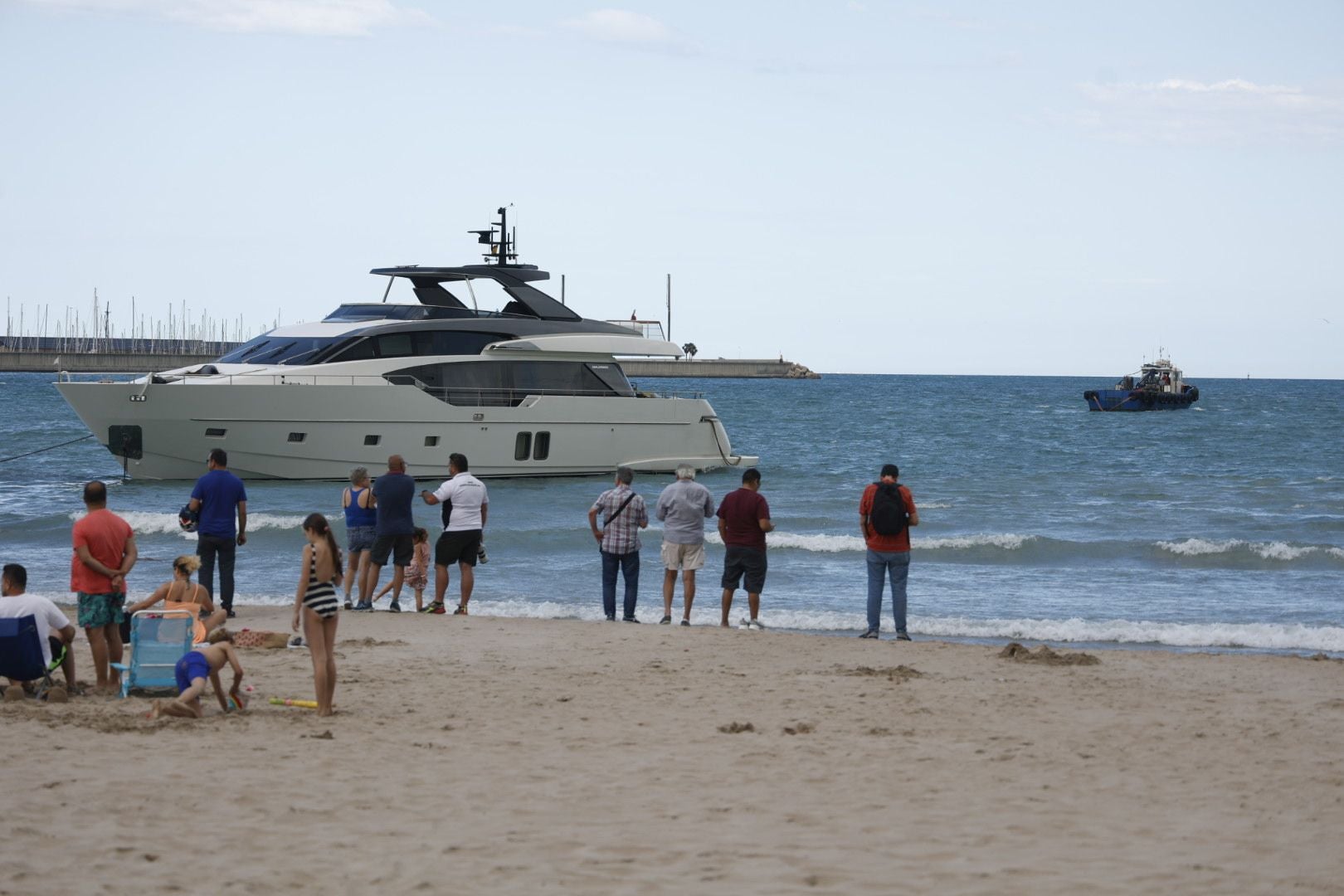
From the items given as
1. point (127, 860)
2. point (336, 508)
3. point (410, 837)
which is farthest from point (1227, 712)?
point (336, 508)

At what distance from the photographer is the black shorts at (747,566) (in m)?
12.0

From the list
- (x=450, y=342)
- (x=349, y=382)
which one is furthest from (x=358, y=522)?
(x=450, y=342)

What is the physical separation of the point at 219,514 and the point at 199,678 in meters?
4.01

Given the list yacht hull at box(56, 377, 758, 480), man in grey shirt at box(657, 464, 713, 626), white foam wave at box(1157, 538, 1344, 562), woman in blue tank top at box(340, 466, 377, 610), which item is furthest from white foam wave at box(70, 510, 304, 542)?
white foam wave at box(1157, 538, 1344, 562)

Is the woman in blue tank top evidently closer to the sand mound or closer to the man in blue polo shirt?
the man in blue polo shirt

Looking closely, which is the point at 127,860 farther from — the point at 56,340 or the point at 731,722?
the point at 56,340

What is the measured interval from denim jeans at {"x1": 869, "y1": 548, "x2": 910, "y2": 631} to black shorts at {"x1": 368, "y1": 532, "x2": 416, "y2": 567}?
13.6 ft

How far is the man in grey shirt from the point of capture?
39.7ft

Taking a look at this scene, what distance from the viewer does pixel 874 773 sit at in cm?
703

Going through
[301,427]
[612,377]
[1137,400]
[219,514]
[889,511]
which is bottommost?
[219,514]

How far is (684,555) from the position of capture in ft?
40.6

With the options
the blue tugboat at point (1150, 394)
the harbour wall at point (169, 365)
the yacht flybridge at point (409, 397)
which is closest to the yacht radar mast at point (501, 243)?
the yacht flybridge at point (409, 397)

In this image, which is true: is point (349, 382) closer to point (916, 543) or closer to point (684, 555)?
point (916, 543)

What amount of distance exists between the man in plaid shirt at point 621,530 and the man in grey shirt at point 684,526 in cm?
23
